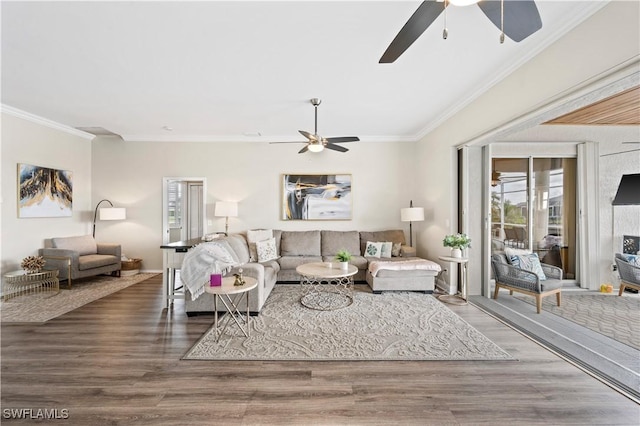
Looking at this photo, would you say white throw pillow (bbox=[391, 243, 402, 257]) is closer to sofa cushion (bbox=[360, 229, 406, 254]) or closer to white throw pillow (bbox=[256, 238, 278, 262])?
sofa cushion (bbox=[360, 229, 406, 254])

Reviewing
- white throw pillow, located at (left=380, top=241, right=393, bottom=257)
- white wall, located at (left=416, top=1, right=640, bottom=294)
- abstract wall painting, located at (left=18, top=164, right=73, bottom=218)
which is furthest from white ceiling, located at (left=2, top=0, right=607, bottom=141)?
white throw pillow, located at (left=380, top=241, right=393, bottom=257)

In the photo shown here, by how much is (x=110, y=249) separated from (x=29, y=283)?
126 cm

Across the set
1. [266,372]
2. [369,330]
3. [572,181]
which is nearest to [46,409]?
[266,372]

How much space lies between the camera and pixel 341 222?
595 centimetres

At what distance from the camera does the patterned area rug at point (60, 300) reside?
135 inches

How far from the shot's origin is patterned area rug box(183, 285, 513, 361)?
8.22 ft

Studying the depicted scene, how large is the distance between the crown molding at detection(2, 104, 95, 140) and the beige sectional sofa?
3.94 metres

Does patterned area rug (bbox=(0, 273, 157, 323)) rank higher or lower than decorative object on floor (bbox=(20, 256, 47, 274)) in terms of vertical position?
lower

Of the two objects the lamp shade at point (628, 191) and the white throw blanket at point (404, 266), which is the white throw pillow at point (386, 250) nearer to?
the white throw blanket at point (404, 266)

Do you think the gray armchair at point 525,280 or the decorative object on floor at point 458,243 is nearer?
the gray armchair at point 525,280

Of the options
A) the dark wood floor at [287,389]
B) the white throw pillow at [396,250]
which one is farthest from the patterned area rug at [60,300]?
the white throw pillow at [396,250]

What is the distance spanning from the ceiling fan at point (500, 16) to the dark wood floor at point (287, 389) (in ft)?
7.63

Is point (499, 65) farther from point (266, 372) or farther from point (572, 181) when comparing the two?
point (266, 372)

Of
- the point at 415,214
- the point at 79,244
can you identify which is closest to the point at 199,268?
the point at 79,244
